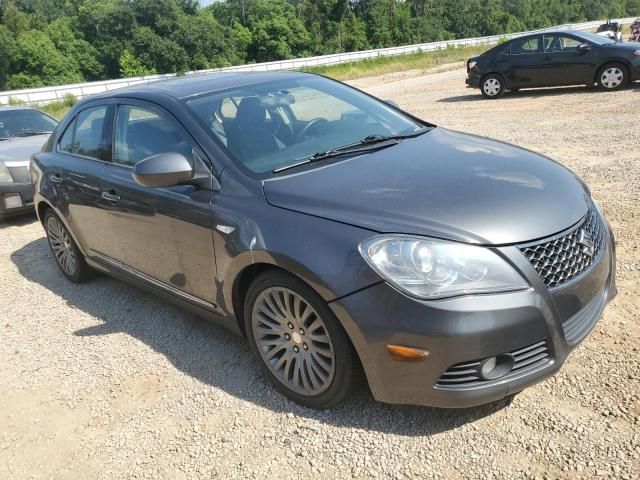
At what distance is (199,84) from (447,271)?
232 centimetres

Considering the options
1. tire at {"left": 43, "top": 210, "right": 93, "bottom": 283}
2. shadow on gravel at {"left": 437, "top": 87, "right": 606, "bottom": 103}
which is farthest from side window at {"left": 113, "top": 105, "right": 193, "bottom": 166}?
shadow on gravel at {"left": 437, "top": 87, "right": 606, "bottom": 103}

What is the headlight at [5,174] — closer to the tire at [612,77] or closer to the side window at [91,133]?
the side window at [91,133]

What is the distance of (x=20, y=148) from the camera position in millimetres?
7664

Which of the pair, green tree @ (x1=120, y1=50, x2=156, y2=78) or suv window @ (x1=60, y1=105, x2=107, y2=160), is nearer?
suv window @ (x1=60, y1=105, x2=107, y2=160)

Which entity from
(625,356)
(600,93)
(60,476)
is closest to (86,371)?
(60,476)

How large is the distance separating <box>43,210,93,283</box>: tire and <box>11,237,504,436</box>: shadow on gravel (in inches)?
4.4

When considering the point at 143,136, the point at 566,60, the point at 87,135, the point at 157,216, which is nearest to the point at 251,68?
the point at 566,60

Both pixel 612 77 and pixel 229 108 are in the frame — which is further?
pixel 612 77

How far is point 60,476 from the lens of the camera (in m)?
2.76

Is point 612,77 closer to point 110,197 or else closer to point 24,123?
point 24,123

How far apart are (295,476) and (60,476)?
3.90 feet

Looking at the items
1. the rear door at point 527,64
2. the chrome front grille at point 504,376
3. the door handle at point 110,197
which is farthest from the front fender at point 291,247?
the rear door at point 527,64

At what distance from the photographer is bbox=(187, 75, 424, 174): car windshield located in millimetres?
3215

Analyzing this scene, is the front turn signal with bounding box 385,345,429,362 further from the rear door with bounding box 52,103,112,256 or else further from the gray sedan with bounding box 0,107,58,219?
the gray sedan with bounding box 0,107,58,219
